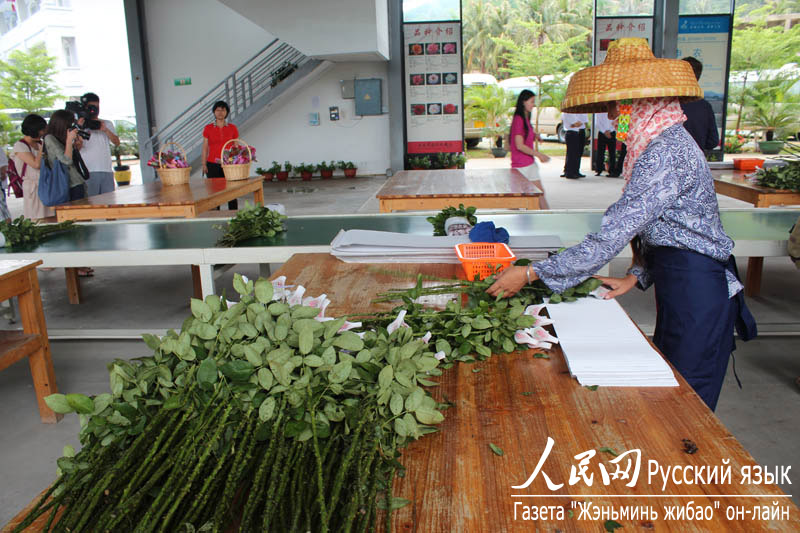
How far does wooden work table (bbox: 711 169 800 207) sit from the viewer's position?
4023 millimetres

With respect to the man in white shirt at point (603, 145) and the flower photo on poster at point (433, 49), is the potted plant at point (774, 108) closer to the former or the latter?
the man in white shirt at point (603, 145)

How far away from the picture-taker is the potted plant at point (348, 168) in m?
12.6

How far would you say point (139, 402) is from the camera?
38.0 inches

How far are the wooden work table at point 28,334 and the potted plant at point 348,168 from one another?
32.7ft

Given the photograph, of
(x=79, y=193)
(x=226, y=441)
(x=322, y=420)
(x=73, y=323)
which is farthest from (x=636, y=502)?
(x=79, y=193)

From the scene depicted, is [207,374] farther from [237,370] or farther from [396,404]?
[396,404]

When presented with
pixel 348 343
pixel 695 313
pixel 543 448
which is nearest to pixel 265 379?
pixel 348 343

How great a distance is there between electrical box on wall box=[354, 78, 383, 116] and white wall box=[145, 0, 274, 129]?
2.10 metres

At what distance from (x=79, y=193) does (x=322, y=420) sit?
5436mm

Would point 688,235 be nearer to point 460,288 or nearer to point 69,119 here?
point 460,288

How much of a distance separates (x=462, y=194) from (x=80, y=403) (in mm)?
3479

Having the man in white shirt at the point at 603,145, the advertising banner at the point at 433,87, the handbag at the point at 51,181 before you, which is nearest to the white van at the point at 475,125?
the advertising banner at the point at 433,87

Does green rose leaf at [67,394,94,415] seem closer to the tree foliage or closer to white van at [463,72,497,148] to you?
white van at [463,72,497,148]

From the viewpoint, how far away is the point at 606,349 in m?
1.26
